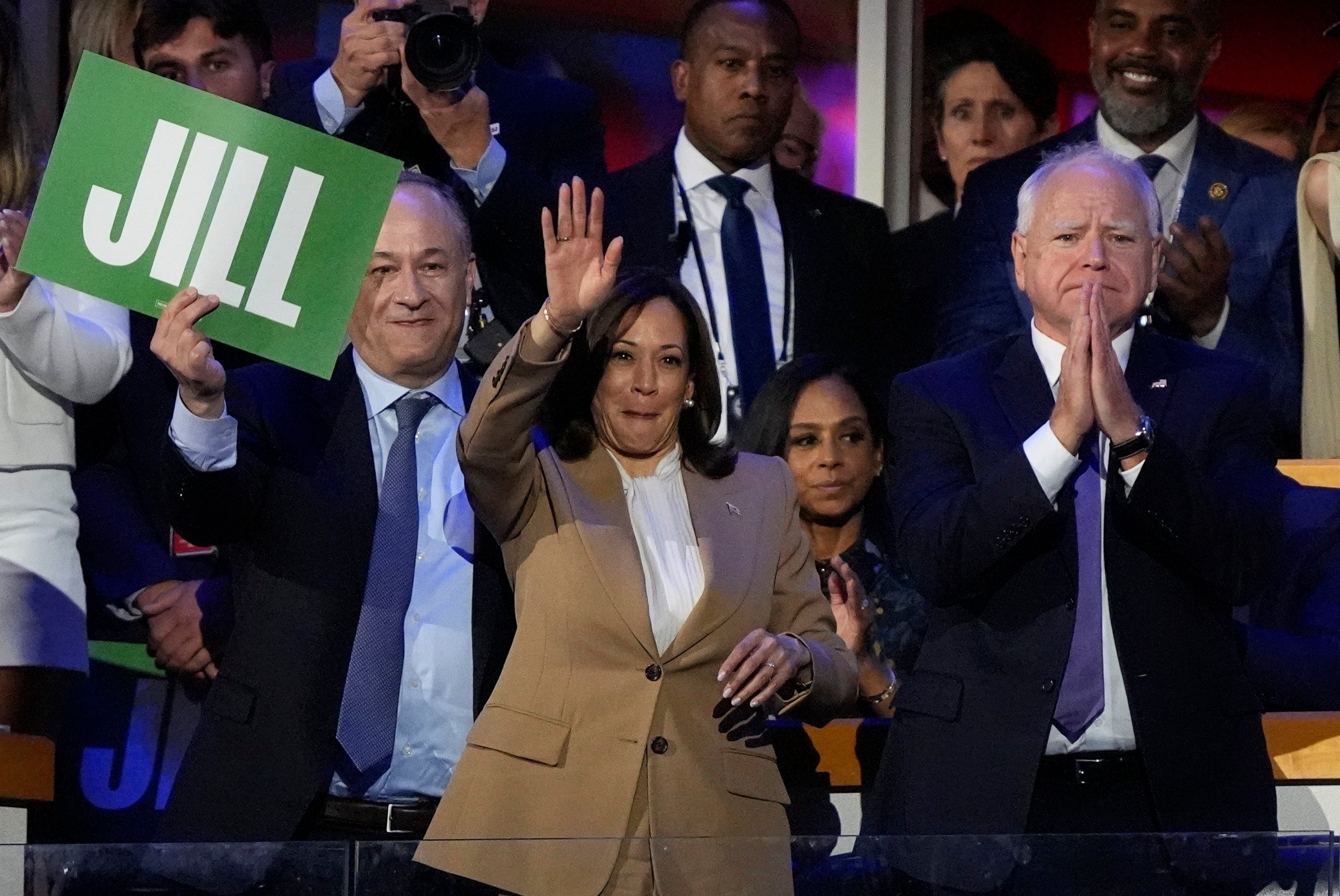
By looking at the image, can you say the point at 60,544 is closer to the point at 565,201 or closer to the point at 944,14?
the point at 565,201

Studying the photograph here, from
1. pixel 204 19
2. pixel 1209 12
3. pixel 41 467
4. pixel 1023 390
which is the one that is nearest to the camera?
pixel 1023 390

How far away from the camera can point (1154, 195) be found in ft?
10.7

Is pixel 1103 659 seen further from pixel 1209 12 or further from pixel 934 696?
pixel 1209 12

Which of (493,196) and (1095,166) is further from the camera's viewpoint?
(493,196)

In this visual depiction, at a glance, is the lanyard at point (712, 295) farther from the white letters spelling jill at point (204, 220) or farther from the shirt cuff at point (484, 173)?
the white letters spelling jill at point (204, 220)

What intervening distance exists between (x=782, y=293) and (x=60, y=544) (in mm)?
1417

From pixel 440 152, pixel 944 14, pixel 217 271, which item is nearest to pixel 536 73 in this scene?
pixel 440 152

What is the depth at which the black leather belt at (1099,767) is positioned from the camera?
2883mm

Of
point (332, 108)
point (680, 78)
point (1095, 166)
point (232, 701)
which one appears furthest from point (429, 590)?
point (680, 78)

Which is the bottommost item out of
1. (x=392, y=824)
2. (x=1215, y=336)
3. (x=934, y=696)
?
(x=392, y=824)

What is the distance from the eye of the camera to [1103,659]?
2920mm

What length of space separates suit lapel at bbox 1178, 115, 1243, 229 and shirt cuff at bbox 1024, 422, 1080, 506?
4.42 ft

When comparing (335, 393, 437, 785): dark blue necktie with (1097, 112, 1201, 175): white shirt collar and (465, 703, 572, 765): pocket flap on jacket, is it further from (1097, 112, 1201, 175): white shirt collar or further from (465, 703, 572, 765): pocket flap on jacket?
(1097, 112, 1201, 175): white shirt collar

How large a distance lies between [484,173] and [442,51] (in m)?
0.22
